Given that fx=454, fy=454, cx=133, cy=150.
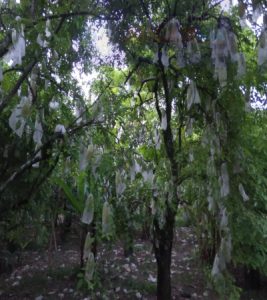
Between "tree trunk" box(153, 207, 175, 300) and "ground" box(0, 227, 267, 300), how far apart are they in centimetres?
56

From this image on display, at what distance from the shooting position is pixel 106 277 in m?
5.57

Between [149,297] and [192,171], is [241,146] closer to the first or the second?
[192,171]

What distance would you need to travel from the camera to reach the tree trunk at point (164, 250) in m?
4.28

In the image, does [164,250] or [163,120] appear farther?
[164,250]

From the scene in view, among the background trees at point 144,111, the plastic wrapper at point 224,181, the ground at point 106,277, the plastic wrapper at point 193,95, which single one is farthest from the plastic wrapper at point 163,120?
the ground at point 106,277

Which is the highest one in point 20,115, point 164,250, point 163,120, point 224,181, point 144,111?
point 144,111

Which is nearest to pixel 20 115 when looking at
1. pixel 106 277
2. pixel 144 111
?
pixel 144 111

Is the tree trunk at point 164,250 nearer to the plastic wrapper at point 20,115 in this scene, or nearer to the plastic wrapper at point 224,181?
the plastic wrapper at point 224,181

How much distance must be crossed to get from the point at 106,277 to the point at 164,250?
1.46 metres

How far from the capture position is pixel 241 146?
367 centimetres

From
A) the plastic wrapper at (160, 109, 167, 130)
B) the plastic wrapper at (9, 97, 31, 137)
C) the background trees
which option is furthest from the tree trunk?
the plastic wrapper at (9, 97, 31, 137)

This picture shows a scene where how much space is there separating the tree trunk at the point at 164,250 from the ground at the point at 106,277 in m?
0.56

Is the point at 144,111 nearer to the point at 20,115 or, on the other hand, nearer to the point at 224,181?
the point at 224,181

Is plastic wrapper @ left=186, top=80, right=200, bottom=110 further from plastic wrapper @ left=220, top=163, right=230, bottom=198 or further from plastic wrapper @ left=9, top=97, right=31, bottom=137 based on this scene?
plastic wrapper @ left=9, top=97, right=31, bottom=137
